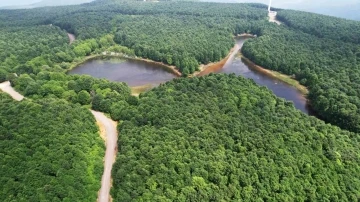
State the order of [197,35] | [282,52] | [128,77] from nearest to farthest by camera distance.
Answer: [128,77] < [282,52] < [197,35]

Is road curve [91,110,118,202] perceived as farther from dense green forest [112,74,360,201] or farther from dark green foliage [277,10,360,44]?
dark green foliage [277,10,360,44]

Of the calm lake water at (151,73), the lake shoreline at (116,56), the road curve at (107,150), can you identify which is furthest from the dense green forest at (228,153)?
the lake shoreline at (116,56)

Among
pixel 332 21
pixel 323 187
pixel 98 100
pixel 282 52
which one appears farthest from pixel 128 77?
pixel 332 21

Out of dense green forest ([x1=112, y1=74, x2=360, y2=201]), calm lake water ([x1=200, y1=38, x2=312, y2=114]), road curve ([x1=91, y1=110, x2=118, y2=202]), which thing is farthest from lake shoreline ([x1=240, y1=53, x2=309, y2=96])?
road curve ([x1=91, y1=110, x2=118, y2=202])

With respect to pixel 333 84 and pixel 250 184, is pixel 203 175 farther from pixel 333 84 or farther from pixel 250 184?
pixel 333 84

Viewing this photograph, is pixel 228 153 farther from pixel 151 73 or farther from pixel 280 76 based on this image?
pixel 280 76

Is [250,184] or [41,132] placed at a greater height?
[41,132]
